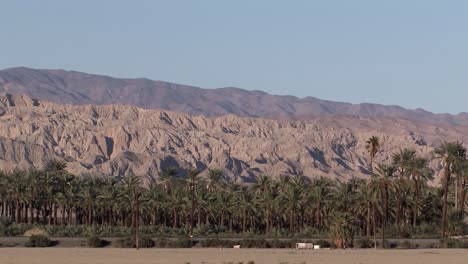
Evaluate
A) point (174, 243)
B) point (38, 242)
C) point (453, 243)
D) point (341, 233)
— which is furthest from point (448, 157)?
point (38, 242)

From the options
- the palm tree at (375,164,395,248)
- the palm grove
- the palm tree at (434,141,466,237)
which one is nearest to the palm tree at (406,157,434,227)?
the palm grove

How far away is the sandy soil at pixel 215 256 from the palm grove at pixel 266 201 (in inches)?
969

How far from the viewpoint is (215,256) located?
7706cm

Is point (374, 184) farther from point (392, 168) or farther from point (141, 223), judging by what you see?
point (141, 223)

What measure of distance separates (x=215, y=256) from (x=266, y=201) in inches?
1836

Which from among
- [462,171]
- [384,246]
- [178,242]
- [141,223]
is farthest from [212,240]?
[141,223]

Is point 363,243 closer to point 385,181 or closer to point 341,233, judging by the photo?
point 341,233

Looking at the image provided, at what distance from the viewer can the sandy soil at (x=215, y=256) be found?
70.5 m

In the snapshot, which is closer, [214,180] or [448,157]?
[448,157]

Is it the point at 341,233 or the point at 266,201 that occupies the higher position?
the point at 266,201

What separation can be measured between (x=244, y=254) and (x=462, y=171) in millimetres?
42699

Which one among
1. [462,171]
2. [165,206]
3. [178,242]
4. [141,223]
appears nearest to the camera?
[178,242]

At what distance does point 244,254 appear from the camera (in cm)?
8044

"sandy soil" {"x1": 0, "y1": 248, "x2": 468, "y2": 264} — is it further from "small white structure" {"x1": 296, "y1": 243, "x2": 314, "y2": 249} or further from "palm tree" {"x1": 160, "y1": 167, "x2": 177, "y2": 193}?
"palm tree" {"x1": 160, "y1": 167, "x2": 177, "y2": 193}
